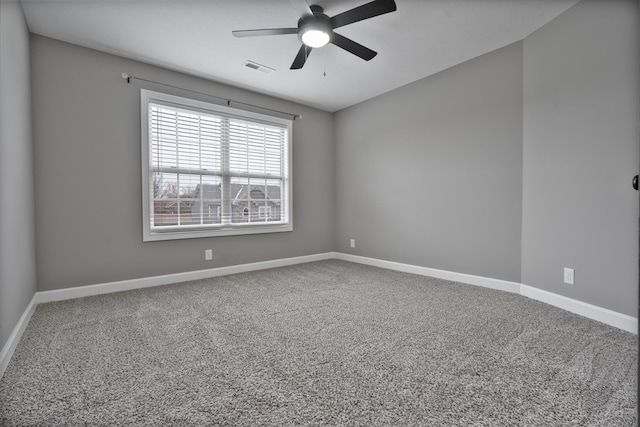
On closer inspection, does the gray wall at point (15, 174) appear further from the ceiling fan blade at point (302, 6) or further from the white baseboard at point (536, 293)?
the white baseboard at point (536, 293)

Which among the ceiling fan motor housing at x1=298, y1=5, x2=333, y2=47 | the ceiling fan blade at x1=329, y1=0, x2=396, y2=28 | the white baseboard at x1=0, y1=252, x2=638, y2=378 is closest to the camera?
the ceiling fan blade at x1=329, y1=0, x2=396, y2=28

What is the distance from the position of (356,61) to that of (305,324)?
2.72 meters

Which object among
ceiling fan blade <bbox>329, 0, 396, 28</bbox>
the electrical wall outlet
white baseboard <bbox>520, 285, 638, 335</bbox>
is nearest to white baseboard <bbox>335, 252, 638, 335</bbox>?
white baseboard <bbox>520, 285, 638, 335</bbox>

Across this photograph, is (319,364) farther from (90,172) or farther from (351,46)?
(90,172)

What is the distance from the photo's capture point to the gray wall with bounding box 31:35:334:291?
105 inches

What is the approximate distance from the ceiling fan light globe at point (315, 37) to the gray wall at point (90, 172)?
5.84 feet

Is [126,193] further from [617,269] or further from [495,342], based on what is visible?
[617,269]

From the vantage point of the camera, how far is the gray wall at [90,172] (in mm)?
2676

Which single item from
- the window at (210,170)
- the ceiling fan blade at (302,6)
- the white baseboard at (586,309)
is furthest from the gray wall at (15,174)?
the white baseboard at (586,309)

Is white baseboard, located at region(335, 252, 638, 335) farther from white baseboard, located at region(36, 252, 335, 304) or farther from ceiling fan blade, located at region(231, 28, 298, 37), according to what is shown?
ceiling fan blade, located at region(231, 28, 298, 37)

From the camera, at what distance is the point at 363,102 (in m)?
4.45

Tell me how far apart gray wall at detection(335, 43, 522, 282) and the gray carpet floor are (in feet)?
2.56

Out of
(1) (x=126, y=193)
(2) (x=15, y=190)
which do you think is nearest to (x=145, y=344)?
(2) (x=15, y=190)

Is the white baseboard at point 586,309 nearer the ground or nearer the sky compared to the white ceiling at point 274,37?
nearer the ground
